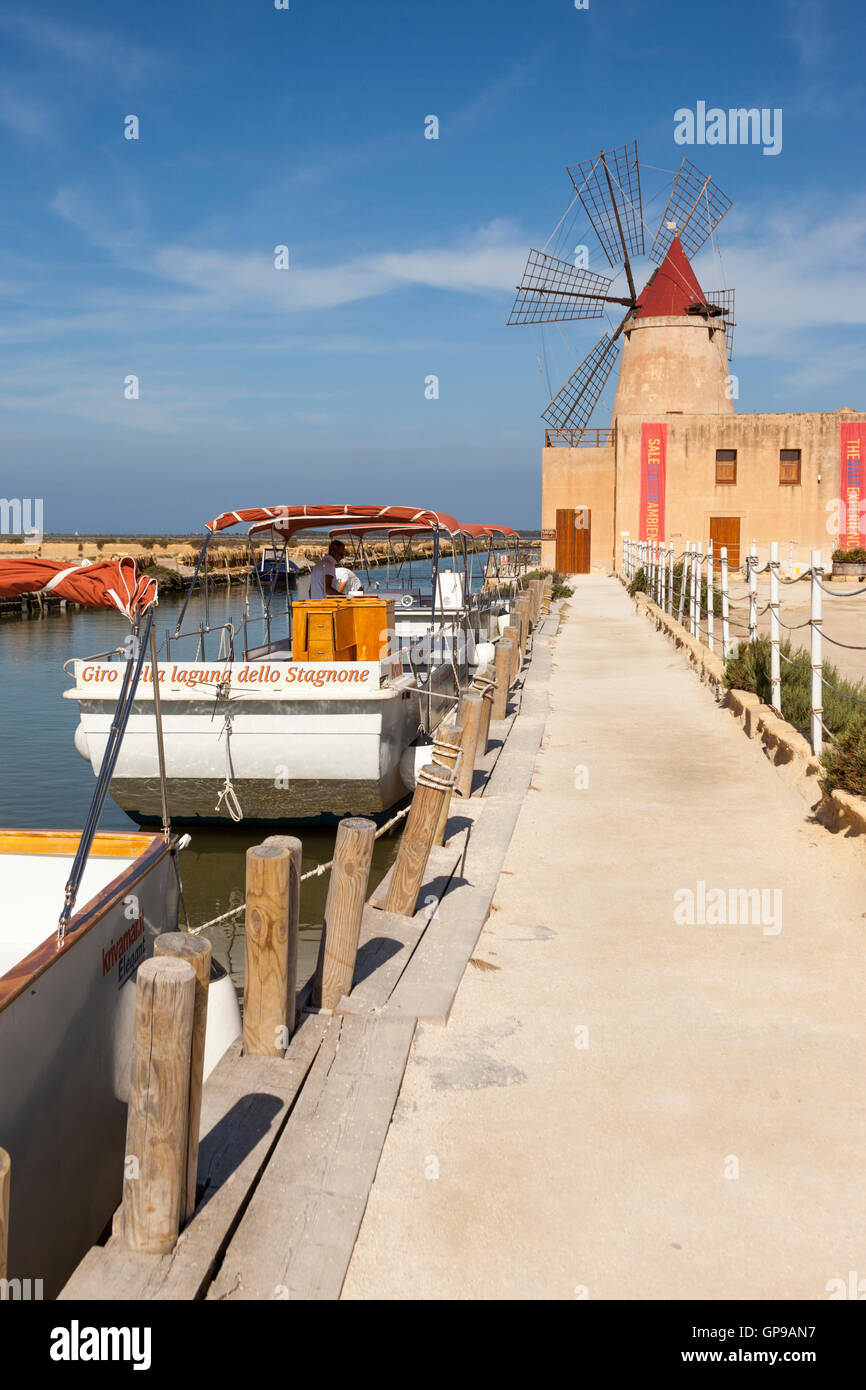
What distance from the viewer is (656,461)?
138 ft

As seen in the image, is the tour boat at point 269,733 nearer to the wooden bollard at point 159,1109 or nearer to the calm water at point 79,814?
the calm water at point 79,814

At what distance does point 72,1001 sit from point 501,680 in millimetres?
8703

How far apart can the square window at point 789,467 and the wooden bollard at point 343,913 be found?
40652 mm

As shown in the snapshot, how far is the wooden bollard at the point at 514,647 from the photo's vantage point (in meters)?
13.9

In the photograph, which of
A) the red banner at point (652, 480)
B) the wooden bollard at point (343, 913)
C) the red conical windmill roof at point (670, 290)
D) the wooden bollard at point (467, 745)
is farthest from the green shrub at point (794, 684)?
the red conical windmill roof at point (670, 290)

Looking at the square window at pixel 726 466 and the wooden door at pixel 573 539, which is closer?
the square window at pixel 726 466

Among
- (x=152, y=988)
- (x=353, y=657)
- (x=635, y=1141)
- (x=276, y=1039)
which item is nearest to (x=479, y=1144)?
(x=635, y=1141)

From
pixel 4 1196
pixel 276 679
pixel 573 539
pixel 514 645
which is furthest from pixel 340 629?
pixel 573 539

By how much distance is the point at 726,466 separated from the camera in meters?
42.3

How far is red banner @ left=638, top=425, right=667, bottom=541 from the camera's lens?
42.1 meters

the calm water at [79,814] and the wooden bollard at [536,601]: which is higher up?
the wooden bollard at [536,601]

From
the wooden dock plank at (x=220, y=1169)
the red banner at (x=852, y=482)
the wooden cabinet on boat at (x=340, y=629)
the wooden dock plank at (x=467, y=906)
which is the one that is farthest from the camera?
the red banner at (x=852, y=482)

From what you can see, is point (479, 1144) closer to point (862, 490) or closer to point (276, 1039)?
point (276, 1039)
